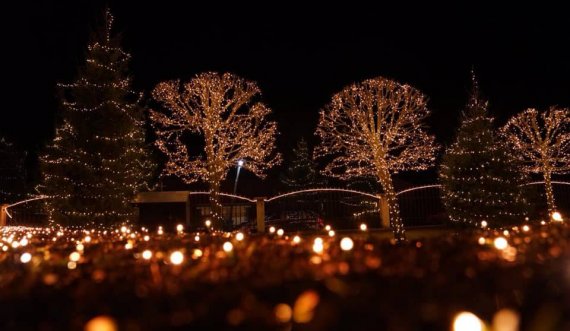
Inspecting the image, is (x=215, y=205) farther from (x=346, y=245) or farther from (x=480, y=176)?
(x=346, y=245)

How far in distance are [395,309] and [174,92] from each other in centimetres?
1560

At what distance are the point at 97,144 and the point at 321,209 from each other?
31.6 ft

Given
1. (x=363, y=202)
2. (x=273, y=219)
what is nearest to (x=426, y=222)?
(x=363, y=202)

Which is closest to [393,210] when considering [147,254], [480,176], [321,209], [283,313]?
[480,176]

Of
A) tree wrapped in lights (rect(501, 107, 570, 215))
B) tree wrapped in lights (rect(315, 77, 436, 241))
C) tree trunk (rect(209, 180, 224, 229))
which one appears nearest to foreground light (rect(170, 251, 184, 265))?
tree wrapped in lights (rect(315, 77, 436, 241))

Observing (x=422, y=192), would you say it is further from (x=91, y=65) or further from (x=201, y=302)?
(x=201, y=302)

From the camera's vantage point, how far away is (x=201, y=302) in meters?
2.68

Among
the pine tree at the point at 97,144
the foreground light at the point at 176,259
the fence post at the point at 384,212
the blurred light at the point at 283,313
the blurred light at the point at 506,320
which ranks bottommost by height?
the blurred light at the point at 506,320

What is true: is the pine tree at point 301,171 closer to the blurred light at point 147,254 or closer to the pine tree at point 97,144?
the pine tree at point 97,144

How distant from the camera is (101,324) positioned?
247cm

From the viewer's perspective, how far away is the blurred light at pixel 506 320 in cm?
262

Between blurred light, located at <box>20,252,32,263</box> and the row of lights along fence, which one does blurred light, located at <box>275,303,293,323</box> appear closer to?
blurred light, located at <box>20,252,32,263</box>

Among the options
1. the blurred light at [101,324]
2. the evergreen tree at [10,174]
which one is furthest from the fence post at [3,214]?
the blurred light at [101,324]

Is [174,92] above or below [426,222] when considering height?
above
